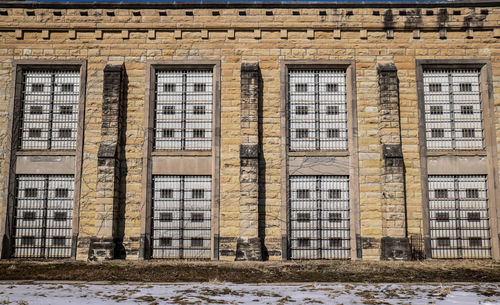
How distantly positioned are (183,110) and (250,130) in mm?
2795

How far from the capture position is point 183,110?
1714 cm

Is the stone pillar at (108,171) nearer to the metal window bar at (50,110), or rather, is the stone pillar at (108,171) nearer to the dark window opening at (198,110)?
the metal window bar at (50,110)

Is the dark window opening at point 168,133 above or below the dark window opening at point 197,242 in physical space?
above

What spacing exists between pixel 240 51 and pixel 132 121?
15.9 feet

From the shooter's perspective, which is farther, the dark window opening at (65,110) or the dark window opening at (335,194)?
the dark window opening at (65,110)

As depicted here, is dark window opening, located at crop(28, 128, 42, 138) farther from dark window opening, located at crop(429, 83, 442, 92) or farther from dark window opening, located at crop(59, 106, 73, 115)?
dark window opening, located at crop(429, 83, 442, 92)

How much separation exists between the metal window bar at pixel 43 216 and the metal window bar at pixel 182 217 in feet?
10.6

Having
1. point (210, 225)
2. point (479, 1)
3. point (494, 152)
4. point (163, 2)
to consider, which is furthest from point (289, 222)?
point (479, 1)

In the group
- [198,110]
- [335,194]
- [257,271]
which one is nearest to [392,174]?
[335,194]

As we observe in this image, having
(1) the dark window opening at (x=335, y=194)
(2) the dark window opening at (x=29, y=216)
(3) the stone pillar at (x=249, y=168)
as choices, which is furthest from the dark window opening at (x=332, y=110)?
(2) the dark window opening at (x=29, y=216)

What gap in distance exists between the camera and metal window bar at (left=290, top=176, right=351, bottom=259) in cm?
1623

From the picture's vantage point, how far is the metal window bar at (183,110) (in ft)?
55.6

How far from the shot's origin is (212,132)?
16828mm

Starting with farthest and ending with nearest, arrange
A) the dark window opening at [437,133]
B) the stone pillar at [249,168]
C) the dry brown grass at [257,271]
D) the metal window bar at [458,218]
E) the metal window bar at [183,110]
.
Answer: the metal window bar at [183,110] < the dark window opening at [437,133] < the metal window bar at [458,218] < the stone pillar at [249,168] < the dry brown grass at [257,271]
